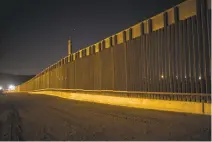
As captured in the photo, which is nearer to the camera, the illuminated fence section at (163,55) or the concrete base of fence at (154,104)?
the concrete base of fence at (154,104)

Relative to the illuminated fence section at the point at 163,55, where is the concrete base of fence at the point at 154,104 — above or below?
below

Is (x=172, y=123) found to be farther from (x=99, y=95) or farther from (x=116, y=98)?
(x=99, y=95)

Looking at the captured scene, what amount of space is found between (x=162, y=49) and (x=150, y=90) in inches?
103

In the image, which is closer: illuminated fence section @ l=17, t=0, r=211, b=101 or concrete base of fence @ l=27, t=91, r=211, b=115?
concrete base of fence @ l=27, t=91, r=211, b=115

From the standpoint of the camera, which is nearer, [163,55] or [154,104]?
[154,104]

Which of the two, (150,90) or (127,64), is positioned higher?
(127,64)

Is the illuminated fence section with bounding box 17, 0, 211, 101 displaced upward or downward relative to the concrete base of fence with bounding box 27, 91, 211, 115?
upward

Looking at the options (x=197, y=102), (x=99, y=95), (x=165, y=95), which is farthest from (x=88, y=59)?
(x=197, y=102)

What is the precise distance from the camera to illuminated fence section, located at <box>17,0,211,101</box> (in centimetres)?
1223

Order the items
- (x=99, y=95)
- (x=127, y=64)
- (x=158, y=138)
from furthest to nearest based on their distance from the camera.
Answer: (x=99, y=95)
(x=127, y=64)
(x=158, y=138)

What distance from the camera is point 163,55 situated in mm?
14867

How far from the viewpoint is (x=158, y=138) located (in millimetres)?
7633

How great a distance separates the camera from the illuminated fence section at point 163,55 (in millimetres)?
12227

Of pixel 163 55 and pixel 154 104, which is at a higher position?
pixel 163 55
